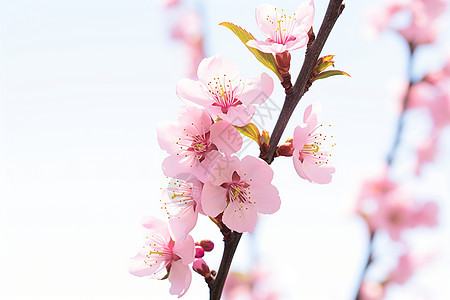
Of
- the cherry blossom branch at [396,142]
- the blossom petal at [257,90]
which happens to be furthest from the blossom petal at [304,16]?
the cherry blossom branch at [396,142]

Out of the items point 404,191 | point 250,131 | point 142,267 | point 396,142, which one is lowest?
point 404,191

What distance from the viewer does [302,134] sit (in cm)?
A: 87

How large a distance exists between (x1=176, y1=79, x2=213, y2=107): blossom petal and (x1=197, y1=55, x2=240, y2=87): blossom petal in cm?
3

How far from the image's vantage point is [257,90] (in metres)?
0.85

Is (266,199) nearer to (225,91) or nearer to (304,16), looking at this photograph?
(225,91)

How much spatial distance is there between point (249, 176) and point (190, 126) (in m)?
0.15

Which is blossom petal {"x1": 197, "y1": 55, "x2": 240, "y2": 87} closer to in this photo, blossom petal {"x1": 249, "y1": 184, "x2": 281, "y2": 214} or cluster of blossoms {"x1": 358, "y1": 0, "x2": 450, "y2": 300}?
blossom petal {"x1": 249, "y1": 184, "x2": 281, "y2": 214}

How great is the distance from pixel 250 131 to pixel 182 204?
196mm

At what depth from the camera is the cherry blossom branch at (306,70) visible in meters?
0.82

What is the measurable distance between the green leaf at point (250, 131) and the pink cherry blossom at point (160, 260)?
0.84ft

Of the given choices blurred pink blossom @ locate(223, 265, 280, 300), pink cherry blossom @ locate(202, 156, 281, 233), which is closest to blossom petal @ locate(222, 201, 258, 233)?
pink cherry blossom @ locate(202, 156, 281, 233)

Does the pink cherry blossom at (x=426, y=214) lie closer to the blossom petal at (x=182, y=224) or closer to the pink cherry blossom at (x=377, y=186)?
the pink cherry blossom at (x=377, y=186)

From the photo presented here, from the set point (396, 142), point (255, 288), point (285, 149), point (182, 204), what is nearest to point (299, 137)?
point (285, 149)

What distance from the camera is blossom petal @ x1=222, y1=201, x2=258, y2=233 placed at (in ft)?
2.68
